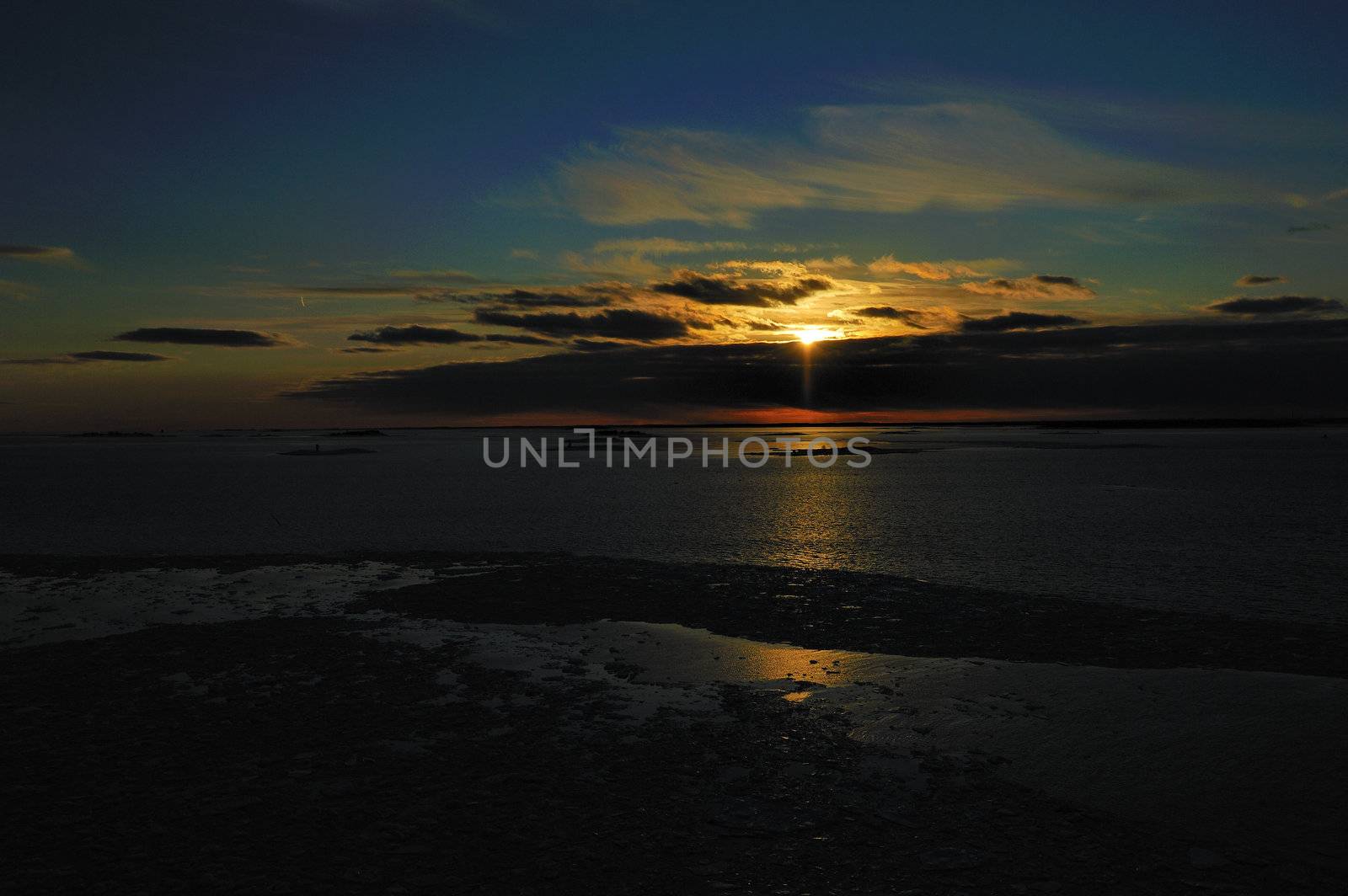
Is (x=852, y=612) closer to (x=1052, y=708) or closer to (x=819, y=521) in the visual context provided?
(x=1052, y=708)

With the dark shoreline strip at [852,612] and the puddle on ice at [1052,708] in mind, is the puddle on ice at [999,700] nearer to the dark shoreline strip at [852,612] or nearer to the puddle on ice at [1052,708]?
the puddle on ice at [1052,708]

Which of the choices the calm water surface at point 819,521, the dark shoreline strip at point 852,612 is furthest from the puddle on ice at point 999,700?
the calm water surface at point 819,521

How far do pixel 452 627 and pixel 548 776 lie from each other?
6.10 metres

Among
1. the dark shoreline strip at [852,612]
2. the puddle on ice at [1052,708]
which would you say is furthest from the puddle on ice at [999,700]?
the dark shoreline strip at [852,612]

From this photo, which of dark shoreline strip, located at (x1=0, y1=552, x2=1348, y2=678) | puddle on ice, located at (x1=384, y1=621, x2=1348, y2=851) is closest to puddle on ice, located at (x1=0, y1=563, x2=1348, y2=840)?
puddle on ice, located at (x1=384, y1=621, x2=1348, y2=851)

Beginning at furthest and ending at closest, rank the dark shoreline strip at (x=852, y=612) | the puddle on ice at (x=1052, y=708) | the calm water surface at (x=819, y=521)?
the calm water surface at (x=819, y=521), the dark shoreline strip at (x=852, y=612), the puddle on ice at (x=1052, y=708)

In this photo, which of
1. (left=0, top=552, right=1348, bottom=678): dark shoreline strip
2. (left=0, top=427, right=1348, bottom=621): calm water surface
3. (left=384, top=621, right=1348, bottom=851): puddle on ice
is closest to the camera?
(left=384, top=621, right=1348, bottom=851): puddle on ice

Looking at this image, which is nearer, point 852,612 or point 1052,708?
point 1052,708

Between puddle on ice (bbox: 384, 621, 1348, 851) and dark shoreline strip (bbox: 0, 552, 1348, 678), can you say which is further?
dark shoreline strip (bbox: 0, 552, 1348, 678)

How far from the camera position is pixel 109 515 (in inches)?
1174

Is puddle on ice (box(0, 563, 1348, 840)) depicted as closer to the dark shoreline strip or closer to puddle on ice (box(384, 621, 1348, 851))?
puddle on ice (box(384, 621, 1348, 851))

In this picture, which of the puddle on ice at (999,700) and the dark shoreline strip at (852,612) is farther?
the dark shoreline strip at (852,612)

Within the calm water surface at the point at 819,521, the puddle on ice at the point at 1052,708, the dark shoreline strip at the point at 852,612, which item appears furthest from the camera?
the calm water surface at the point at 819,521

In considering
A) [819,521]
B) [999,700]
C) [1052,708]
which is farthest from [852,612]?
[819,521]
